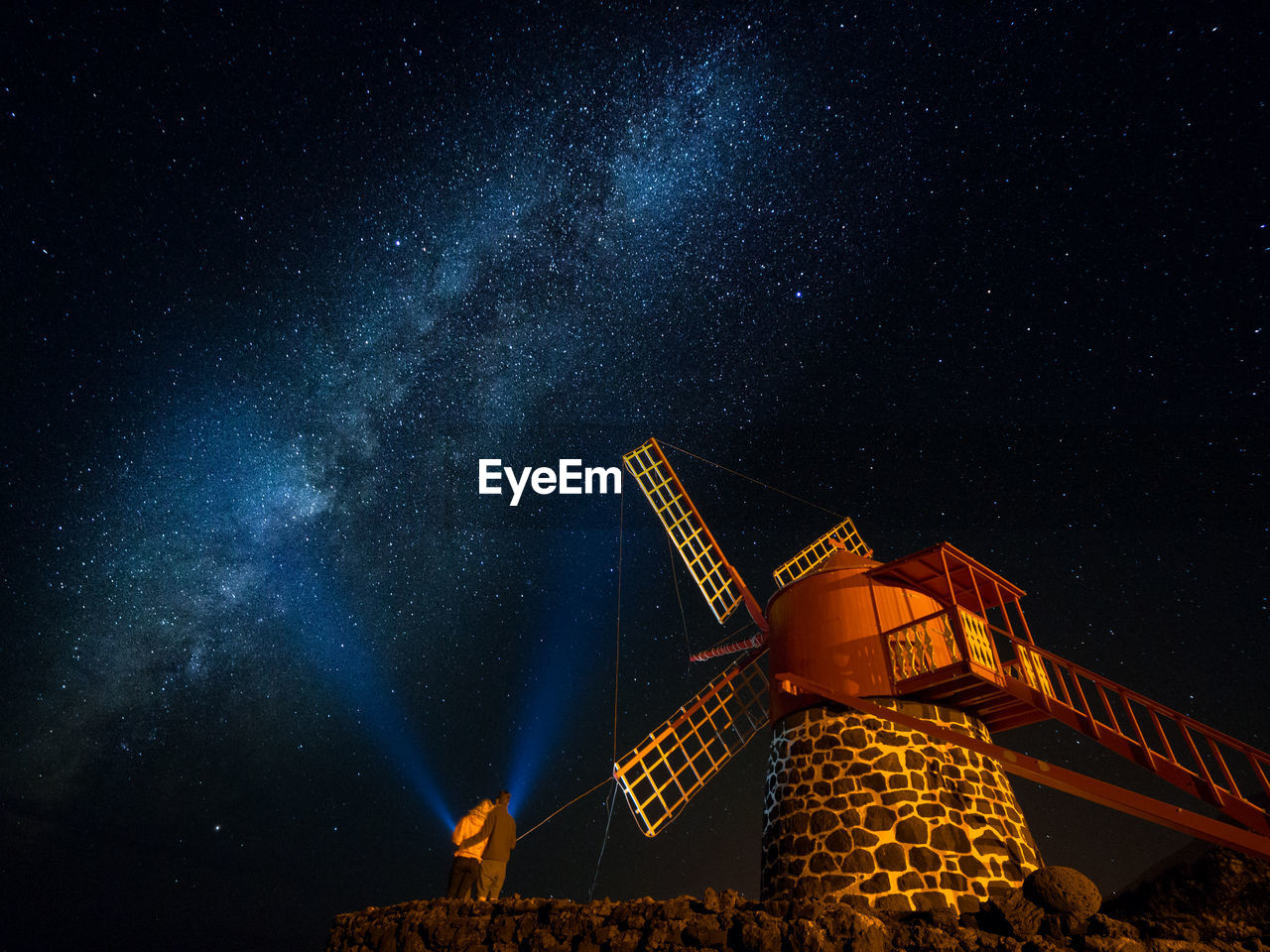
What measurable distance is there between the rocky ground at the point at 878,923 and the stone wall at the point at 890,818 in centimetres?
173

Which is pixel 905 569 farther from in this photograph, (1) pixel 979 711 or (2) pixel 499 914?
(2) pixel 499 914

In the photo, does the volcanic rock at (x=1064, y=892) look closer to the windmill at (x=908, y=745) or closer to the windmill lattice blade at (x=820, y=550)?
the windmill at (x=908, y=745)

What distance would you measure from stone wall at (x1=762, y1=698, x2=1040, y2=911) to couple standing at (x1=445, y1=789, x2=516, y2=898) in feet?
13.2

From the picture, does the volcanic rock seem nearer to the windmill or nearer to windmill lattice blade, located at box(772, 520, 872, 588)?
the windmill

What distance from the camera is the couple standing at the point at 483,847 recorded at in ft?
32.1

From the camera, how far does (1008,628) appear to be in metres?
10.7

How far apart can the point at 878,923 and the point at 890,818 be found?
4.11m

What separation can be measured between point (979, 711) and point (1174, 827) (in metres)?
4.03

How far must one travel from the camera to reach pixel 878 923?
5.63 meters

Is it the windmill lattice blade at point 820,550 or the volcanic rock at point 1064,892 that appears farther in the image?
the windmill lattice blade at point 820,550

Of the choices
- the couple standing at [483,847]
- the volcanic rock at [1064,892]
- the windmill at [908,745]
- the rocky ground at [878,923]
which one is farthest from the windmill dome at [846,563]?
the couple standing at [483,847]

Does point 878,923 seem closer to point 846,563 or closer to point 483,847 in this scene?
point 483,847

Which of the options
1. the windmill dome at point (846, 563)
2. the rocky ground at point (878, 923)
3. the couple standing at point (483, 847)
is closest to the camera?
the rocky ground at point (878, 923)

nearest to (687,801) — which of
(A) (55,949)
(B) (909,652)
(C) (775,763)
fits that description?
(C) (775,763)
